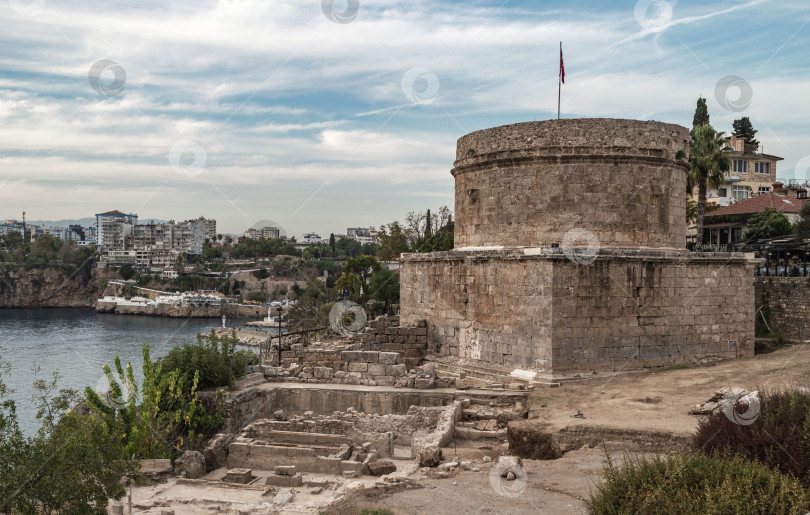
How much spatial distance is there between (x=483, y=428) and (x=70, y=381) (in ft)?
108

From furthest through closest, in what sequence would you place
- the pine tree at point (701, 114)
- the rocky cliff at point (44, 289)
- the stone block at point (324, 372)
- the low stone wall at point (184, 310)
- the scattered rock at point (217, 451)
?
Result: 1. the rocky cliff at point (44, 289)
2. the low stone wall at point (184, 310)
3. the pine tree at point (701, 114)
4. the stone block at point (324, 372)
5. the scattered rock at point (217, 451)

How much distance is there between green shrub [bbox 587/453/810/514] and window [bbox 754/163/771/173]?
153 feet

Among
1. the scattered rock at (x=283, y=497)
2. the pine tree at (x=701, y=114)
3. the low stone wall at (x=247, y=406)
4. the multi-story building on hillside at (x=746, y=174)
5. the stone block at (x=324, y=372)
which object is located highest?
the pine tree at (x=701, y=114)

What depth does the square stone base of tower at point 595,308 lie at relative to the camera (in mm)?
16453

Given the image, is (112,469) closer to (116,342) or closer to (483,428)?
(483,428)

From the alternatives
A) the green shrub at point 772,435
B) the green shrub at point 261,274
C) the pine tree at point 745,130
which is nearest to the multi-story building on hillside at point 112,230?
the green shrub at point 261,274

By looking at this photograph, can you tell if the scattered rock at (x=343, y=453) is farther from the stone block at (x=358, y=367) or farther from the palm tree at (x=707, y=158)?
the palm tree at (x=707, y=158)

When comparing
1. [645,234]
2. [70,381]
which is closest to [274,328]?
[70,381]

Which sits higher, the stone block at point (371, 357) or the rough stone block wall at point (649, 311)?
the rough stone block wall at point (649, 311)

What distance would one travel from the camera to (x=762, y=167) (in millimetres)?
48781

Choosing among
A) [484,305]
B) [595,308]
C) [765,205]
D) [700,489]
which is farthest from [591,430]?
[765,205]

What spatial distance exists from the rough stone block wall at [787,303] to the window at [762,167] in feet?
88.6

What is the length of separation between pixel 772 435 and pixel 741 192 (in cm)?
4322

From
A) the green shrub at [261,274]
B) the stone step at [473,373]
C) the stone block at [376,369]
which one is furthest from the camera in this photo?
the green shrub at [261,274]
